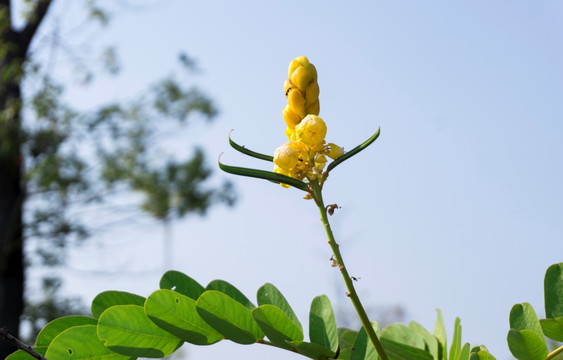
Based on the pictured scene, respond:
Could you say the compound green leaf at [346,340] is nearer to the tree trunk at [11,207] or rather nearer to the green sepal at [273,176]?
the green sepal at [273,176]

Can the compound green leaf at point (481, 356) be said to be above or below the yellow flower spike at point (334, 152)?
below

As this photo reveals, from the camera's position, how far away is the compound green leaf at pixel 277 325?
376 mm

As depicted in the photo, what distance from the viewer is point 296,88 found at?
14.8 inches

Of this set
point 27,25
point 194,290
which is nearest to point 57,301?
point 27,25

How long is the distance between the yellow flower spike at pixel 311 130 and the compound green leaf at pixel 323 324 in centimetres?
14

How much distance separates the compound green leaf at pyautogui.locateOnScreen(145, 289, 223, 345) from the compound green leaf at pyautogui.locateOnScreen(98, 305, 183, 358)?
0.01 meters

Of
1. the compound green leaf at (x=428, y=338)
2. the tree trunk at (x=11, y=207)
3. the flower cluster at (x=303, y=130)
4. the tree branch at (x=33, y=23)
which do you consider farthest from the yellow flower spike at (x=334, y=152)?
the tree branch at (x=33, y=23)

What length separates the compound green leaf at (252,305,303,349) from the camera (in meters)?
0.38

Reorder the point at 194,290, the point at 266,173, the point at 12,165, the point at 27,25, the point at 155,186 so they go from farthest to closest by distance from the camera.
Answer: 1. the point at 155,186
2. the point at 27,25
3. the point at 12,165
4. the point at 194,290
5. the point at 266,173

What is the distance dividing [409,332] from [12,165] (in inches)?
232

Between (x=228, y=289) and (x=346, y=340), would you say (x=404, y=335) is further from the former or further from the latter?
(x=228, y=289)

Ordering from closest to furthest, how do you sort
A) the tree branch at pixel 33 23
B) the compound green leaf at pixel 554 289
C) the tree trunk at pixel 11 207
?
the compound green leaf at pixel 554 289
the tree trunk at pixel 11 207
the tree branch at pixel 33 23

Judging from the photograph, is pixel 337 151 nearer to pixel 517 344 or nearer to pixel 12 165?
pixel 517 344

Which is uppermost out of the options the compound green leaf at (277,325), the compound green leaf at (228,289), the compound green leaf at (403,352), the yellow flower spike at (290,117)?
the yellow flower spike at (290,117)
